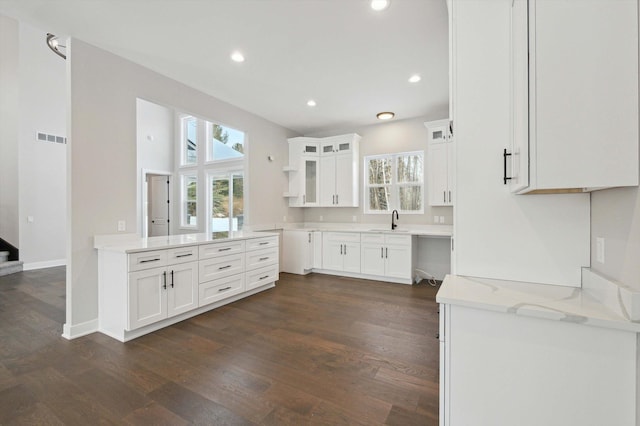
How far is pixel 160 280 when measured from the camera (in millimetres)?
2824

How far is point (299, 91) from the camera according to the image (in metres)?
3.99

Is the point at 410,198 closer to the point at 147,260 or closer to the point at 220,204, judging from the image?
the point at 147,260

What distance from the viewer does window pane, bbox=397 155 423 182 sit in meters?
5.06

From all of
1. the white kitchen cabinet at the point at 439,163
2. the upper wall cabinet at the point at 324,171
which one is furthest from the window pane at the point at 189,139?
the white kitchen cabinet at the point at 439,163

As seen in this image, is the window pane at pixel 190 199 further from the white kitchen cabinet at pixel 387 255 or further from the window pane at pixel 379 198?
the white kitchen cabinet at pixel 387 255

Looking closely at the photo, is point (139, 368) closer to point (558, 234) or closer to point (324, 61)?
point (558, 234)

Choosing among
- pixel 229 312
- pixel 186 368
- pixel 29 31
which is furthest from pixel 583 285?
pixel 29 31

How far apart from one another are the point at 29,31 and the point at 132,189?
5.56 m

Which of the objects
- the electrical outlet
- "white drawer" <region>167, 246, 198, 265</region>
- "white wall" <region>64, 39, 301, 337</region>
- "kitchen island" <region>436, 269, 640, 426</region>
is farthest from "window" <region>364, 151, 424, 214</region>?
"kitchen island" <region>436, 269, 640, 426</region>

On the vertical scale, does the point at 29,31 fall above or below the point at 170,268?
above

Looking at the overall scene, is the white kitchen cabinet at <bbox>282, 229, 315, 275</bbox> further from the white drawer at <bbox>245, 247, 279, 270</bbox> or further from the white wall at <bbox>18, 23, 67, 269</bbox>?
the white wall at <bbox>18, 23, 67, 269</bbox>

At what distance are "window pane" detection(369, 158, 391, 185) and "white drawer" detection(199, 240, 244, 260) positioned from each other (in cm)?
297

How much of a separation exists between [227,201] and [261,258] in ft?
10.8

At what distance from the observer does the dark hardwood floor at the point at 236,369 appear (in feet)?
Result: 5.48
